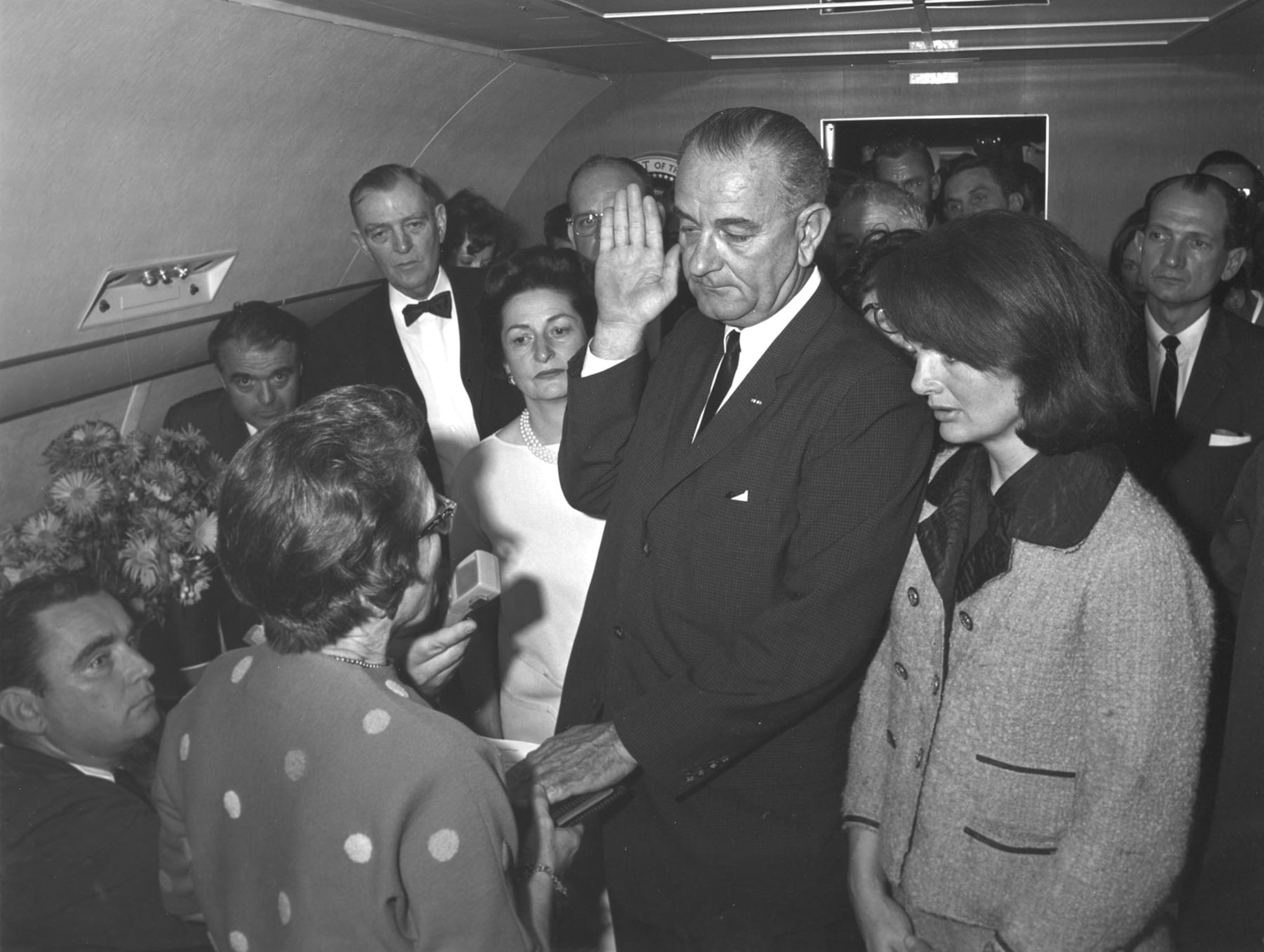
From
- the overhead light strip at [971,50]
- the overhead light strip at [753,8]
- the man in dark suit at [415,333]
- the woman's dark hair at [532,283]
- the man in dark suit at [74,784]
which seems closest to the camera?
the man in dark suit at [74,784]

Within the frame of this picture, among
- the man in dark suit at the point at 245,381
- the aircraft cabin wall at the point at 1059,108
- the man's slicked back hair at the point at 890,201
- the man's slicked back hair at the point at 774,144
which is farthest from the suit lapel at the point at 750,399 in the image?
the aircraft cabin wall at the point at 1059,108

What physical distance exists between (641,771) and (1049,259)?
1242mm

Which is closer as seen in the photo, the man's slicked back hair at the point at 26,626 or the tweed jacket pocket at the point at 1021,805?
the tweed jacket pocket at the point at 1021,805

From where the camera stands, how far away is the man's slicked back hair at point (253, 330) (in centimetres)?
353

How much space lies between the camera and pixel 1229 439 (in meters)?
3.53

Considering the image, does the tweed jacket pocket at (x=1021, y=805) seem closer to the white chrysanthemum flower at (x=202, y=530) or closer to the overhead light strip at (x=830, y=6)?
the white chrysanthemum flower at (x=202, y=530)

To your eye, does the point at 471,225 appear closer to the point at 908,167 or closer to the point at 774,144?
the point at 908,167

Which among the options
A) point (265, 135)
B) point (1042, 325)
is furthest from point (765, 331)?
point (265, 135)

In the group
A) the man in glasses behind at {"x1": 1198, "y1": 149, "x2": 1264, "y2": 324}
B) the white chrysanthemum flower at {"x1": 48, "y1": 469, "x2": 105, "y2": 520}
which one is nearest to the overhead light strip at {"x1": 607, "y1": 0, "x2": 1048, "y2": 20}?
the man in glasses behind at {"x1": 1198, "y1": 149, "x2": 1264, "y2": 324}

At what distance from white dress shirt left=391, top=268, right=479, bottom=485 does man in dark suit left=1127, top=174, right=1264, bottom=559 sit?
91.2 inches

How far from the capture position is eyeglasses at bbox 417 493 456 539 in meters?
1.64

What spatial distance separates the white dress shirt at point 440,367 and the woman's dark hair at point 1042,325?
2.55 m

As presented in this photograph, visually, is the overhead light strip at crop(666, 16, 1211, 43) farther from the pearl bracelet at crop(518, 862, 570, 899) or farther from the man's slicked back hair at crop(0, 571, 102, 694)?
the pearl bracelet at crop(518, 862, 570, 899)

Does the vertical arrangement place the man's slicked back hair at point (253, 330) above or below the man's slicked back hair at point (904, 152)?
below
